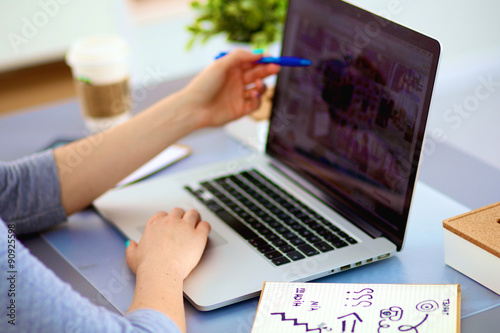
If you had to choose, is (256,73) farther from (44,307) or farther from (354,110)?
(44,307)

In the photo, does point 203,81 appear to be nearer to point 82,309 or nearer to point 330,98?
point 330,98

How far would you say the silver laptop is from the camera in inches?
32.8

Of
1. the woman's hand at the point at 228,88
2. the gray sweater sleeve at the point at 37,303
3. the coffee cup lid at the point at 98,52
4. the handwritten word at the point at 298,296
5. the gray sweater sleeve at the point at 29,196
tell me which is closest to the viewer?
the gray sweater sleeve at the point at 37,303

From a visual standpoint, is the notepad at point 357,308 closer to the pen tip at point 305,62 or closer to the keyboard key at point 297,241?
the keyboard key at point 297,241

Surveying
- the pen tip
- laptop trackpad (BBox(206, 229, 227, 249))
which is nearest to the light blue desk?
laptop trackpad (BBox(206, 229, 227, 249))

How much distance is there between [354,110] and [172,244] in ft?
1.12

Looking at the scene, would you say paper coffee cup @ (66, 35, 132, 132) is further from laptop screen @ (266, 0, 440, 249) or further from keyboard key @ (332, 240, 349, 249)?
keyboard key @ (332, 240, 349, 249)

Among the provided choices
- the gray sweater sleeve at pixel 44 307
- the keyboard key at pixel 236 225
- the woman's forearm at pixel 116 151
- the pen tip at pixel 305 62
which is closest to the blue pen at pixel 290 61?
the pen tip at pixel 305 62

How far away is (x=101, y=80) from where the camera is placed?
1.32 m

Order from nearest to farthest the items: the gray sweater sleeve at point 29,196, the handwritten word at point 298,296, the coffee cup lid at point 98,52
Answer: the handwritten word at point 298,296 < the gray sweater sleeve at point 29,196 < the coffee cup lid at point 98,52

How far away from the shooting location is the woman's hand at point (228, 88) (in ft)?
3.75

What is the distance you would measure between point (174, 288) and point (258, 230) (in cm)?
20

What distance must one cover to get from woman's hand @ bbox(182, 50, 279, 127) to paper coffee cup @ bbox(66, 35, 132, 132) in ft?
0.79

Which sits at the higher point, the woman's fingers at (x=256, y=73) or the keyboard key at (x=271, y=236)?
the woman's fingers at (x=256, y=73)
